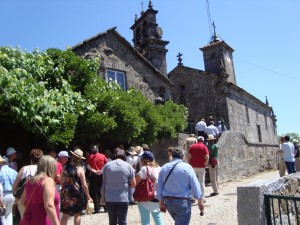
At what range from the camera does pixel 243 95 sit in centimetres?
2547

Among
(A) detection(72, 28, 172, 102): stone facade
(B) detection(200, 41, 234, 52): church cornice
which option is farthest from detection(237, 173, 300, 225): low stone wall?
(B) detection(200, 41, 234, 52): church cornice

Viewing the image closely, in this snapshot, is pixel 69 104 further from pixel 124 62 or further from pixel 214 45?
pixel 214 45

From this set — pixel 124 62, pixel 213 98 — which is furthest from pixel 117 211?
pixel 213 98

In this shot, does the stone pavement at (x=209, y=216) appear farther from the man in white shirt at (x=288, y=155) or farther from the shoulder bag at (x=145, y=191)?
the man in white shirt at (x=288, y=155)

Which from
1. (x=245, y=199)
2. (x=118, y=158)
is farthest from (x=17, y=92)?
(x=245, y=199)

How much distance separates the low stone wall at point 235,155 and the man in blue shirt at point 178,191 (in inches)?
321

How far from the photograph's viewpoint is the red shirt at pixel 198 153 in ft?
29.6

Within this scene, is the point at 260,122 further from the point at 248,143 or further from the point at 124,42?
the point at 124,42

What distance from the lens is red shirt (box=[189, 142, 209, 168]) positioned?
901cm

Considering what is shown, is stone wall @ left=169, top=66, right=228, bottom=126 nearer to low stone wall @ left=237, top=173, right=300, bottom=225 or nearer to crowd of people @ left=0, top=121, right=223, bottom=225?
crowd of people @ left=0, top=121, right=223, bottom=225

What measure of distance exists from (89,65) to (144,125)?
2951 mm

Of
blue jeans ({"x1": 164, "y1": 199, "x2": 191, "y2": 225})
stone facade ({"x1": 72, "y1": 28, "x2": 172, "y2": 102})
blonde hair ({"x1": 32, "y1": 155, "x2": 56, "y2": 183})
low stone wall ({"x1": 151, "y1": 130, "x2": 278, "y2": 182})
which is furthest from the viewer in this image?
stone facade ({"x1": 72, "y1": 28, "x2": 172, "y2": 102})

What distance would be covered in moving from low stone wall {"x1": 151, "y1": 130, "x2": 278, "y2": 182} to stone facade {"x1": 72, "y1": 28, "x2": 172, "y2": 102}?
3.08 m

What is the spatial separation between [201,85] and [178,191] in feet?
63.9
